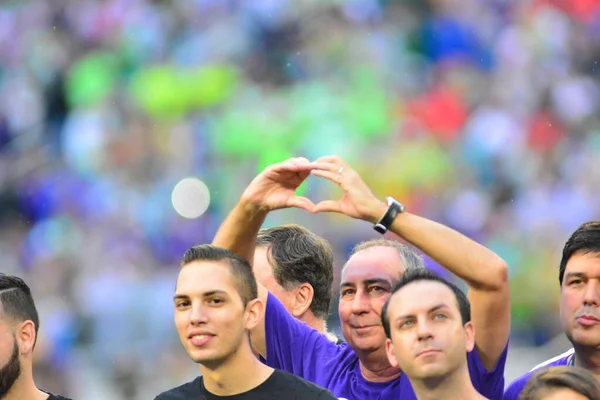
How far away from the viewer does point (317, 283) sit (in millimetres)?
4328

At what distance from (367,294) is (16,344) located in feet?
4.00

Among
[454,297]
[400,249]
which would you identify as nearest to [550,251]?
[400,249]

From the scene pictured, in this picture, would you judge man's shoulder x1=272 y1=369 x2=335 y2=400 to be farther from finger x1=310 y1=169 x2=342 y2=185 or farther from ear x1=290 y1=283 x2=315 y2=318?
ear x1=290 y1=283 x2=315 y2=318

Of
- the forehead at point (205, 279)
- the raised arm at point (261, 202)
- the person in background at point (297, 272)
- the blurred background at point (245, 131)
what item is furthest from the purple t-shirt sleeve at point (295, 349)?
the blurred background at point (245, 131)

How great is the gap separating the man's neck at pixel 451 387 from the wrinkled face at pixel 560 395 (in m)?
0.20

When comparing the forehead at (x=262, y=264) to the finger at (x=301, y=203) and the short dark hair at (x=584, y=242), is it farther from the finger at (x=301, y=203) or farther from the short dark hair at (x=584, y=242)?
the short dark hair at (x=584, y=242)

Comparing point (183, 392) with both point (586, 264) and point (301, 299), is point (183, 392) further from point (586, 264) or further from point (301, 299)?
point (586, 264)

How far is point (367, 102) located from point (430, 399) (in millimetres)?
5610

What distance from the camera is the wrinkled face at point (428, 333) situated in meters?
2.99

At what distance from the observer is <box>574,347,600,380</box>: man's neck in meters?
3.42

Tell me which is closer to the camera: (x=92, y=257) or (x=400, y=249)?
(x=400, y=249)

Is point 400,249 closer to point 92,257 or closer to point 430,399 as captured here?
point 430,399

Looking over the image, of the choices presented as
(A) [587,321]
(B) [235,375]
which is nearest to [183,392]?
(B) [235,375]

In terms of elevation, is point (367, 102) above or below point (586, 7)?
below
